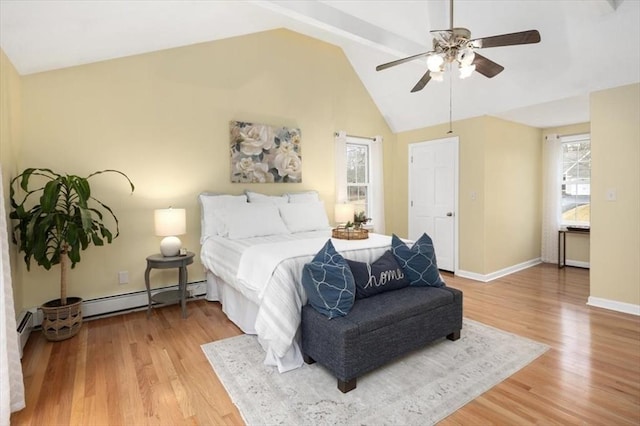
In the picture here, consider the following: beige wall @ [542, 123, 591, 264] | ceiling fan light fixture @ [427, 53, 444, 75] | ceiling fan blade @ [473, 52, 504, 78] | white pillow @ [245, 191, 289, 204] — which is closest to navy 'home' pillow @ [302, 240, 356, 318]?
ceiling fan light fixture @ [427, 53, 444, 75]

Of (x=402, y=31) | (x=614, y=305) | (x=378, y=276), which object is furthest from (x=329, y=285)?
(x=614, y=305)

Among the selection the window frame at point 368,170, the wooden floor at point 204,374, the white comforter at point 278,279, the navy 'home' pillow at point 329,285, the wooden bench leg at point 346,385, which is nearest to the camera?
the wooden floor at point 204,374

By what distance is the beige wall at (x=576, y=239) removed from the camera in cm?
527

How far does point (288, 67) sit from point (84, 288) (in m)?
3.52

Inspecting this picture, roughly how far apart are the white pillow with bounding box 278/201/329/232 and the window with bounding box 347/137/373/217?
1.25 meters

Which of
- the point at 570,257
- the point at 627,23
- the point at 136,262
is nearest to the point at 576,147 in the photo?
the point at 570,257

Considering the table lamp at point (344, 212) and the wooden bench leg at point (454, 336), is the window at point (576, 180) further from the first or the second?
the wooden bench leg at point (454, 336)

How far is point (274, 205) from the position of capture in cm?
405

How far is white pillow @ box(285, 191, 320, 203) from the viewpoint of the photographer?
14.6 feet

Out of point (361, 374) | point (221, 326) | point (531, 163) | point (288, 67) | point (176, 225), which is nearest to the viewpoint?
point (361, 374)

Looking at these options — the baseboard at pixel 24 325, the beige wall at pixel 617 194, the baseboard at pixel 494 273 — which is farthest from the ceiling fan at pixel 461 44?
the baseboard at pixel 24 325

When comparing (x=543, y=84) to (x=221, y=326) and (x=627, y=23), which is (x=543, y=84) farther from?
(x=221, y=326)

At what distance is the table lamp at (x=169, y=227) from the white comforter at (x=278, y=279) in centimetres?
63

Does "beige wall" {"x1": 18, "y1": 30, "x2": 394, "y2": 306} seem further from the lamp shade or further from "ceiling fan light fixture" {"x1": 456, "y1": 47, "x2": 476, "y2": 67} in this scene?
"ceiling fan light fixture" {"x1": 456, "y1": 47, "x2": 476, "y2": 67}
